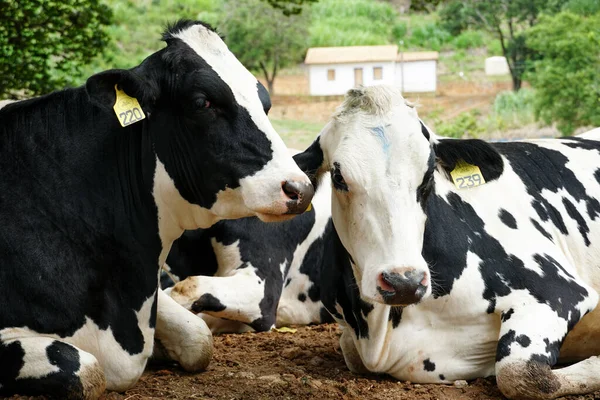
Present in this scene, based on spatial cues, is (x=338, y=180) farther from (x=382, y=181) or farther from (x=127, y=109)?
(x=127, y=109)

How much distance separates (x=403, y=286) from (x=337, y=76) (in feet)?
121

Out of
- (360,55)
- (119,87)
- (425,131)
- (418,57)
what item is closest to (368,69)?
(360,55)

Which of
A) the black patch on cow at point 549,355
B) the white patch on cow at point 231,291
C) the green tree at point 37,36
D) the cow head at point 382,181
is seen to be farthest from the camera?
the green tree at point 37,36

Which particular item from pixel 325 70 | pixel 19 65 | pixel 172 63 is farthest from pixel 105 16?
pixel 325 70

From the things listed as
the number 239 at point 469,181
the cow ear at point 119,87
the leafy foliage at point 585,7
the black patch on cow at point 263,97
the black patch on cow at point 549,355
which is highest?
the cow ear at point 119,87

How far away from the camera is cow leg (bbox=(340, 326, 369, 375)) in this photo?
18.8 ft

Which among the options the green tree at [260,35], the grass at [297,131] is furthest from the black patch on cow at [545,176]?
the green tree at [260,35]

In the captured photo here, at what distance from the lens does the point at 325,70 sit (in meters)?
41.0

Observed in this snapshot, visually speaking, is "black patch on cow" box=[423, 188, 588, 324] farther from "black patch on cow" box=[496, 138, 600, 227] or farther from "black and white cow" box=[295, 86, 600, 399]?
"black patch on cow" box=[496, 138, 600, 227]

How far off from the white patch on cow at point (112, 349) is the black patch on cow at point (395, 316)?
147cm

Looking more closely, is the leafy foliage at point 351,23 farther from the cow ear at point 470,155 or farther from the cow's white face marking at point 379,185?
the cow's white face marking at point 379,185

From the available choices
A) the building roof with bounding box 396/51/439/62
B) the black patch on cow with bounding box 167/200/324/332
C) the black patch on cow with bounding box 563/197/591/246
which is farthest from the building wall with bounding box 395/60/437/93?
the black patch on cow with bounding box 563/197/591/246

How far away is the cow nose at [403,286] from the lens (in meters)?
4.53

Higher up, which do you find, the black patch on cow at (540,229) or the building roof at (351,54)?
the black patch on cow at (540,229)
